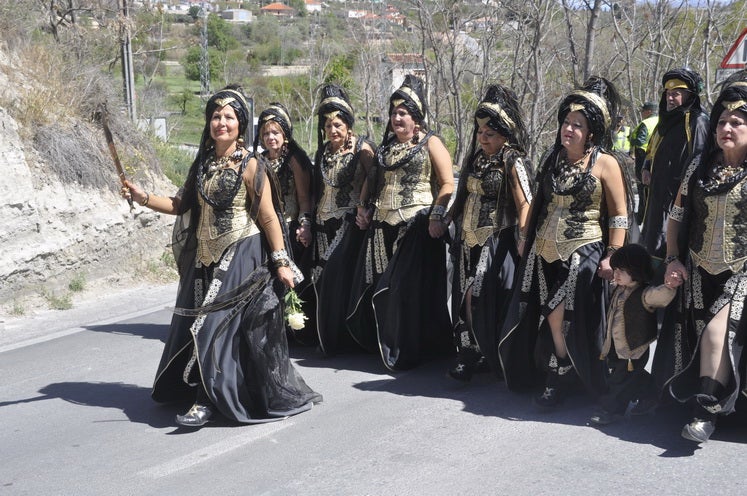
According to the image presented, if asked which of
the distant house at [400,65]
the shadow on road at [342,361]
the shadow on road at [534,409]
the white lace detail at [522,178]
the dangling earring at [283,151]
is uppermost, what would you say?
the distant house at [400,65]

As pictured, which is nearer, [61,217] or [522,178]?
[522,178]

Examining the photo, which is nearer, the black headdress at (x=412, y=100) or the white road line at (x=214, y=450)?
the white road line at (x=214, y=450)

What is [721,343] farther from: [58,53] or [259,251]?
[58,53]

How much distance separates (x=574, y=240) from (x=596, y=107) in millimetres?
781

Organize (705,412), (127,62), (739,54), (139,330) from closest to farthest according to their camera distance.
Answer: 1. (705,412)
2. (139,330)
3. (739,54)
4. (127,62)

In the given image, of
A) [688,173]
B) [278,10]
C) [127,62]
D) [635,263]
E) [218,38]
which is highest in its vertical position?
[278,10]

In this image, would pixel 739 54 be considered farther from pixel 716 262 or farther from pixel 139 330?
pixel 139 330

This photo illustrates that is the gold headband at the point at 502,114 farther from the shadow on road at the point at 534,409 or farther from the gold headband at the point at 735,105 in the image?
the shadow on road at the point at 534,409

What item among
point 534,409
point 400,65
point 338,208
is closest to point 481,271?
point 534,409

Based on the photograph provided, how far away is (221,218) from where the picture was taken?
213 inches

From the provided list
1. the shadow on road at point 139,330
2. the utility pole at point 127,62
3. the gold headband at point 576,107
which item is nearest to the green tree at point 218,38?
the utility pole at point 127,62

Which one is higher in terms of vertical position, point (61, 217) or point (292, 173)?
point (292, 173)

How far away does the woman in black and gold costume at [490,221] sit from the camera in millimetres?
5973

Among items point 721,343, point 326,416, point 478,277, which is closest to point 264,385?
point 326,416
